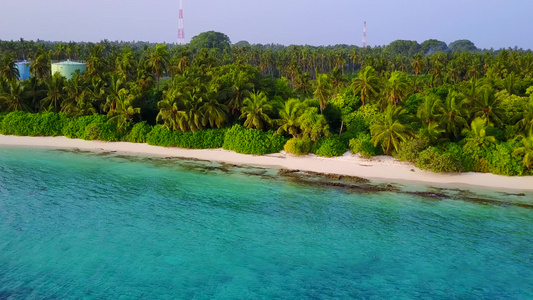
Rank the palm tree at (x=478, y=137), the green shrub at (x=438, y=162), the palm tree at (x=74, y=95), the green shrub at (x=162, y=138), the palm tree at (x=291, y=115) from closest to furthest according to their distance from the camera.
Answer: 1. the green shrub at (x=438, y=162)
2. the palm tree at (x=478, y=137)
3. the palm tree at (x=291, y=115)
4. the green shrub at (x=162, y=138)
5. the palm tree at (x=74, y=95)

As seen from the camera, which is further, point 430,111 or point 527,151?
point 430,111

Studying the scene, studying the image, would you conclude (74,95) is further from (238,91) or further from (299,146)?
(299,146)

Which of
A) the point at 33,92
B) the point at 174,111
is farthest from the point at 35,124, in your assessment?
the point at 174,111

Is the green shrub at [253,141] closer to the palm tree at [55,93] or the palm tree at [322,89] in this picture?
the palm tree at [322,89]

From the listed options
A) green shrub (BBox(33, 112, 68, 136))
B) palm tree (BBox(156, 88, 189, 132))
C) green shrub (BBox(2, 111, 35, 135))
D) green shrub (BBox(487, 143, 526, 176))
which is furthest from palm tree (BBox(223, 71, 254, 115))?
green shrub (BBox(487, 143, 526, 176))

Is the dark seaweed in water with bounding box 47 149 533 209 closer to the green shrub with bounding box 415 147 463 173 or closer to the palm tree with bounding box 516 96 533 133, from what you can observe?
the green shrub with bounding box 415 147 463 173

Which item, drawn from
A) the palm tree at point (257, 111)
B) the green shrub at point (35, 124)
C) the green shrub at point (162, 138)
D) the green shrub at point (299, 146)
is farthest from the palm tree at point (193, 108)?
the green shrub at point (35, 124)

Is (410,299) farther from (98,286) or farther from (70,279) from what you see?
(70,279)
